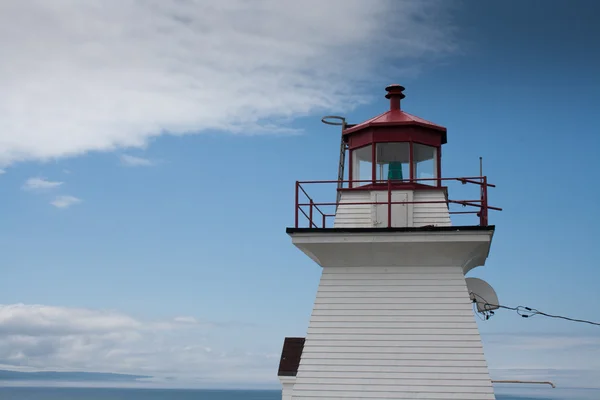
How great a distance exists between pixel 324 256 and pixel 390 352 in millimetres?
1750

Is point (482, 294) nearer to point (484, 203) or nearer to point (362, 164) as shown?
point (484, 203)

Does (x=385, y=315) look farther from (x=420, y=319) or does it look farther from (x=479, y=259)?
(x=479, y=259)

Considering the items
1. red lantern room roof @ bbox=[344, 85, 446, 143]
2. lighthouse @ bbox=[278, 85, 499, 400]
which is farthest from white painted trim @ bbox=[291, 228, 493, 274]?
red lantern room roof @ bbox=[344, 85, 446, 143]

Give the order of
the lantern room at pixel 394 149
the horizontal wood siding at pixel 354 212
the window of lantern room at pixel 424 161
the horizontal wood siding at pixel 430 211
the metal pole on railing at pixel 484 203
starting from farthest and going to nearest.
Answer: the window of lantern room at pixel 424 161 → the lantern room at pixel 394 149 → the horizontal wood siding at pixel 354 212 → the horizontal wood siding at pixel 430 211 → the metal pole on railing at pixel 484 203

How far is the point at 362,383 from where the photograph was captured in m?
13.2

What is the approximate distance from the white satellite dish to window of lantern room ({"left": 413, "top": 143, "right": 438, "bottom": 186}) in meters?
1.86

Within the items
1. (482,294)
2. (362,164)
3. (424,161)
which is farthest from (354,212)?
(482,294)

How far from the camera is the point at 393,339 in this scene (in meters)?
13.3

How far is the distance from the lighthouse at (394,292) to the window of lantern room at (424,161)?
0.27m

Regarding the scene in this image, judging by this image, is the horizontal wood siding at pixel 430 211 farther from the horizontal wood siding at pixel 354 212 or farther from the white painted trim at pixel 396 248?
the horizontal wood siding at pixel 354 212

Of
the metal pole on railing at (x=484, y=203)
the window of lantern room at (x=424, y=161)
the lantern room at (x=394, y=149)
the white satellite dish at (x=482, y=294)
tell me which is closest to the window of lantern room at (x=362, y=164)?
the lantern room at (x=394, y=149)

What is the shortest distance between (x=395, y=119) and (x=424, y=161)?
865 millimetres

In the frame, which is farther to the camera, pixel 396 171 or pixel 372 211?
pixel 396 171

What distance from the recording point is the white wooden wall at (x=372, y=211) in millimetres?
13867
